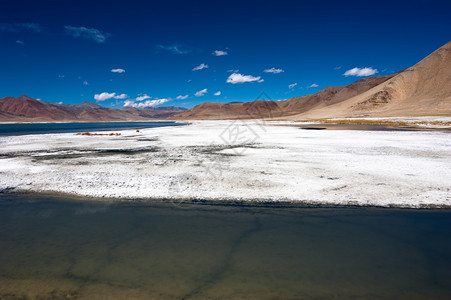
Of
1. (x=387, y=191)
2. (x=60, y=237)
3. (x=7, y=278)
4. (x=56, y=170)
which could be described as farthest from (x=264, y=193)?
(x=56, y=170)

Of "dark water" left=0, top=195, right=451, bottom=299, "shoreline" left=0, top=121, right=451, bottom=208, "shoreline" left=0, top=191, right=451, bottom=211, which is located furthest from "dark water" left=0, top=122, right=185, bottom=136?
"dark water" left=0, top=195, right=451, bottom=299

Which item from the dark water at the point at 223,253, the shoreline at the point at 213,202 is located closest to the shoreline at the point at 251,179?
the shoreline at the point at 213,202

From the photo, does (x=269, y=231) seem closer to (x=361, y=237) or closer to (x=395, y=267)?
(x=361, y=237)

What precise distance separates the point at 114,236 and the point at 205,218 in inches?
70.0

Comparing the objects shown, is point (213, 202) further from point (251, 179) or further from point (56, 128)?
point (56, 128)

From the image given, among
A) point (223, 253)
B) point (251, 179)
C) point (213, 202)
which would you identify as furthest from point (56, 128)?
point (223, 253)

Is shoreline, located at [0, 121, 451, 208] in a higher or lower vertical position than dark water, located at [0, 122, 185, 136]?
lower

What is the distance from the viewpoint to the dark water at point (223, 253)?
132 inches

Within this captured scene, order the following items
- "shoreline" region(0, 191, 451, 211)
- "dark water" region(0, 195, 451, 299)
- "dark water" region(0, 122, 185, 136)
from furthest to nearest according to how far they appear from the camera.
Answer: "dark water" region(0, 122, 185, 136) < "shoreline" region(0, 191, 451, 211) < "dark water" region(0, 195, 451, 299)

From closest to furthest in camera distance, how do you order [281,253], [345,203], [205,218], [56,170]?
[281,253]
[205,218]
[345,203]
[56,170]

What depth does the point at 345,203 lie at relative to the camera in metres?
6.24

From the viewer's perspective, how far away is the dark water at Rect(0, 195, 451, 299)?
132 inches

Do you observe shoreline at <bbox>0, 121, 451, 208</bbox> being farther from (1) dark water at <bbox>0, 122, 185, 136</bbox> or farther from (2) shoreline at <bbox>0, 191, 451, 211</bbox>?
(1) dark water at <bbox>0, 122, 185, 136</bbox>

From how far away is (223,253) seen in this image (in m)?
4.17
